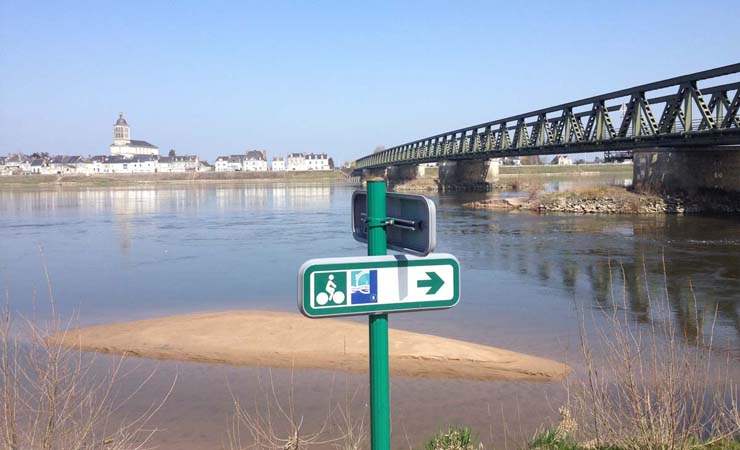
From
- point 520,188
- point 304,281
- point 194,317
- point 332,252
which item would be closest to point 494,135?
point 520,188

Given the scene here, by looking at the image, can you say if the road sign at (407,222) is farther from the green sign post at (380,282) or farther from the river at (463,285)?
the river at (463,285)

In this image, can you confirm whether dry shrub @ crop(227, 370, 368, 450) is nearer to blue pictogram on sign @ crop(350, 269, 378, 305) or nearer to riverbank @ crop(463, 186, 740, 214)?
blue pictogram on sign @ crop(350, 269, 378, 305)

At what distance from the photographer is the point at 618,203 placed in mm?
43219

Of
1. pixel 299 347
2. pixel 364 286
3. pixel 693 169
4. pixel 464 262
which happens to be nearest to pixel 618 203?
pixel 693 169

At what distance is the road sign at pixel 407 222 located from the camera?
317 centimetres

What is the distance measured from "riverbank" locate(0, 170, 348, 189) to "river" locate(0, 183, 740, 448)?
118311 millimetres

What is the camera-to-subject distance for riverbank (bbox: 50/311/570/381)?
10938mm

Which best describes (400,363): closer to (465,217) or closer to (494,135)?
(465,217)

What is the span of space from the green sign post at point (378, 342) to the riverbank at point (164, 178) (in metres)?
157

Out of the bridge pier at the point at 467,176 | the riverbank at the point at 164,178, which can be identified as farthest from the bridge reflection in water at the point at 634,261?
the riverbank at the point at 164,178

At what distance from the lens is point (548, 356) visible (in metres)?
11.7

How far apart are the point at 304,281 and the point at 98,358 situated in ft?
33.2

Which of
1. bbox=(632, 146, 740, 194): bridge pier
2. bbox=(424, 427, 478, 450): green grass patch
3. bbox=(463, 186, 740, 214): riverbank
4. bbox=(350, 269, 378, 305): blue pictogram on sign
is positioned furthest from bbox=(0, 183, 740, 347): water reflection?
bbox=(350, 269, 378, 305): blue pictogram on sign

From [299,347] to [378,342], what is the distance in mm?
9137
